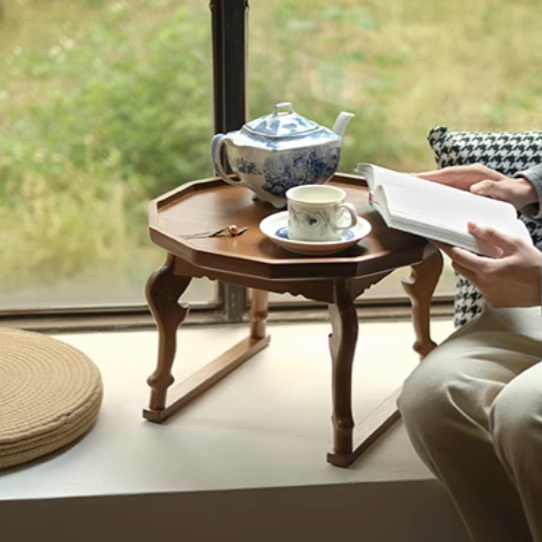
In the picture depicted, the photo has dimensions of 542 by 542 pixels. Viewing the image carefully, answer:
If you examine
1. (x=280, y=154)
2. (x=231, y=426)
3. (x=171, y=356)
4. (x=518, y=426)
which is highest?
(x=280, y=154)

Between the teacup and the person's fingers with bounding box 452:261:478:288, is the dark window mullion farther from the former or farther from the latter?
the person's fingers with bounding box 452:261:478:288

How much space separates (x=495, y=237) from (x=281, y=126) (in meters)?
0.44

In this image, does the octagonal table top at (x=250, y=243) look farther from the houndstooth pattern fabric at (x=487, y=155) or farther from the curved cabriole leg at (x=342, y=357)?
the houndstooth pattern fabric at (x=487, y=155)

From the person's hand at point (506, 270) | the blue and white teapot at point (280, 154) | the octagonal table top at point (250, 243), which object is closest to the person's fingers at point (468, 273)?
the person's hand at point (506, 270)

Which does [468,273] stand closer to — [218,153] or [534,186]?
[534,186]

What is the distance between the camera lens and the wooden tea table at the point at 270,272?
1.45 metres

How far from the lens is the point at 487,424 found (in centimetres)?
136

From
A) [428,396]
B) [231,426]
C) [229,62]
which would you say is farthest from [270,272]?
[229,62]

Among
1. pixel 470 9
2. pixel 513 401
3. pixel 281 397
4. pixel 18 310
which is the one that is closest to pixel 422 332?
pixel 281 397

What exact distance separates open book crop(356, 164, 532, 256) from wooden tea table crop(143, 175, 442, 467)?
0.24 feet

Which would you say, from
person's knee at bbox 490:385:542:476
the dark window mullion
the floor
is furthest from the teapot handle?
person's knee at bbox 490:385:542:476

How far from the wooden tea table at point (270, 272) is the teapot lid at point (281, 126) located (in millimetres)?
144

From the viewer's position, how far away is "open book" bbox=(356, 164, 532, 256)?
55.3 inches

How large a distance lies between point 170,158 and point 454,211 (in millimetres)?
792
